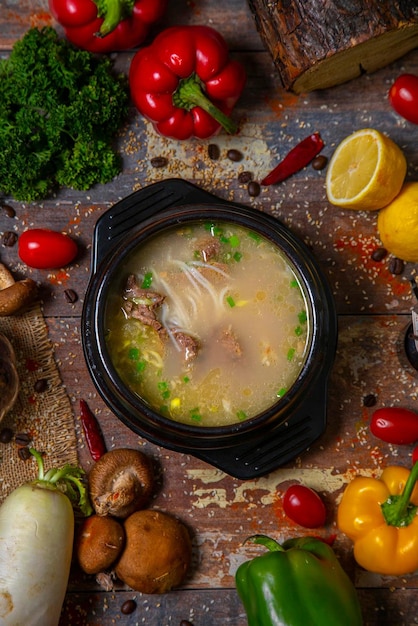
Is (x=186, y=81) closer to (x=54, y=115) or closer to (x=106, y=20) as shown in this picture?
(x=106, y=20)

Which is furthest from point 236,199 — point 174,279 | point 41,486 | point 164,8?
point 41,486

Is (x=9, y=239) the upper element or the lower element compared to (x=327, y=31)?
lower

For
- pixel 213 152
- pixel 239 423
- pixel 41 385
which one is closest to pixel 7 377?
pixel 41 385

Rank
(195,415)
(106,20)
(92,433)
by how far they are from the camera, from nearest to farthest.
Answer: (195,415), (106,20), (92,433)

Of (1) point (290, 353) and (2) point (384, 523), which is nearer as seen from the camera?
(1) point (290, 353)

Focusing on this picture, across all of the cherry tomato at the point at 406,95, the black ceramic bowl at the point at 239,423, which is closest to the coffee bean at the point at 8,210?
the black ceramic bowl at the point at 239,423

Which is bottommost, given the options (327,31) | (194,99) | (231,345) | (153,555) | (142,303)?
(153,555)

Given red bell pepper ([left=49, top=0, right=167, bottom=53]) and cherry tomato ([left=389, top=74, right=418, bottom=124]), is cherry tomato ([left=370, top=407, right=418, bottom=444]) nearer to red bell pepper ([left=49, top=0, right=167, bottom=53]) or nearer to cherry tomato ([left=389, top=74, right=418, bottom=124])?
cherry tomato ([left=389, top=74, right=418, bottom=124])
